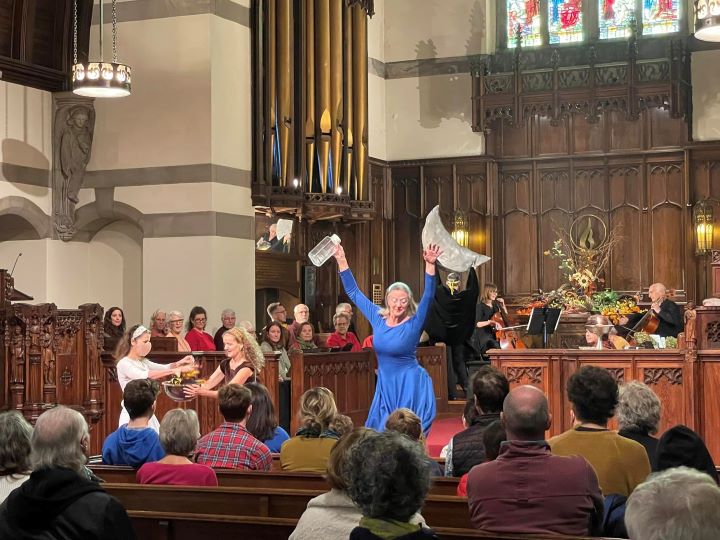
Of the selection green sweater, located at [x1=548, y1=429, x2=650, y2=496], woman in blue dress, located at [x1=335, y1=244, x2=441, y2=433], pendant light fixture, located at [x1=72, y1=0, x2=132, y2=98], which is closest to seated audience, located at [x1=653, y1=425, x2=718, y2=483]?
green sweater, located at [x1=548, y1=429, x2=650, y2=496]

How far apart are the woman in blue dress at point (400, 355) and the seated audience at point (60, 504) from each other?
3.53 metres

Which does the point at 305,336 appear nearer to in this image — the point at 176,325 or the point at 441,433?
the point at 176,325

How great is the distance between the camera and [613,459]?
4.68m

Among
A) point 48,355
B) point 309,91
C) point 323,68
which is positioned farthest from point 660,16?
point 48,355

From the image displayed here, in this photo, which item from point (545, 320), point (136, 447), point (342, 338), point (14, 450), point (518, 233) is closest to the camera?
point (14, 450)

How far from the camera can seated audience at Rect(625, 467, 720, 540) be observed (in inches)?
91.7

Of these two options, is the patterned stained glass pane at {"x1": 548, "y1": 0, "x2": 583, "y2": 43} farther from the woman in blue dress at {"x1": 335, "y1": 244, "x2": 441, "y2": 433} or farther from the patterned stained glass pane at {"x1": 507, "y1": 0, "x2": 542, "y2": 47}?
the woman in blue dress at {"x1": 335, "y1": 244, "x2": 441, "y2": 433}

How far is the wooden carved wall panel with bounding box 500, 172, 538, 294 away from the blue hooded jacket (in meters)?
12.9

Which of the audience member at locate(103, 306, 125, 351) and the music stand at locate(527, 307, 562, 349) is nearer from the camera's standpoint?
the music stand at locate(527, 307, 562, 349)

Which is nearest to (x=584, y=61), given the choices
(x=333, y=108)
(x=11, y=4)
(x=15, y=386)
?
(x=333, y=108)

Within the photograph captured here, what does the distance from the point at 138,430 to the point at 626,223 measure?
43.7 feet

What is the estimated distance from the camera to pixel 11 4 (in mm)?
13609

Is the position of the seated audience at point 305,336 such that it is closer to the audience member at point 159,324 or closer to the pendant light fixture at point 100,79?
the audience member at point 159,324

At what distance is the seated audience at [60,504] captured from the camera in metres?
3.59
